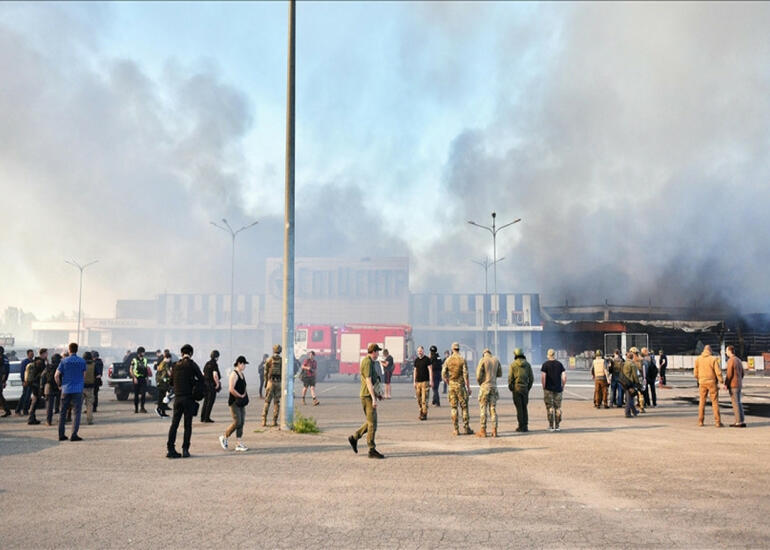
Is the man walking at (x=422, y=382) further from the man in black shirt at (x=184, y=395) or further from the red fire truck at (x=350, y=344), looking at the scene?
the red fire truck at (x=350, y=344)

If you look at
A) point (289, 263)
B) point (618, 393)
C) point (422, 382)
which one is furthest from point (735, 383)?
point (289, 263)

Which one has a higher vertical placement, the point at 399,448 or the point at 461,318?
the point at 461,318

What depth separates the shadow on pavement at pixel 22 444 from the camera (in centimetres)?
1124

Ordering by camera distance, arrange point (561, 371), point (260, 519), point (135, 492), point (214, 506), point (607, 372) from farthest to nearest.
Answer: point (607, 372), point (561, 371), point (135, 492), point (214, 506), point (260, 519)

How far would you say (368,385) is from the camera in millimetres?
10555

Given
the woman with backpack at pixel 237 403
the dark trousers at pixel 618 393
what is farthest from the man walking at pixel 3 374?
the dark trousers at pixel 618 393

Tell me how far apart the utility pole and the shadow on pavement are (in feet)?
13.8

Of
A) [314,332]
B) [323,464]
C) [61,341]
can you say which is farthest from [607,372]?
[61,341]

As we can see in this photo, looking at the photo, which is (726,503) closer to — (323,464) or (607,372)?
(323,464)

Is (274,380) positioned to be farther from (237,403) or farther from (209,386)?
(237,403)

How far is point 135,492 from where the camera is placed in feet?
25.8

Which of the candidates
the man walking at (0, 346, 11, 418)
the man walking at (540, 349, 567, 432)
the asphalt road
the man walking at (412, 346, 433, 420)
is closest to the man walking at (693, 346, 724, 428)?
the asphalt road

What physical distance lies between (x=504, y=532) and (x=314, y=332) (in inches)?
1488

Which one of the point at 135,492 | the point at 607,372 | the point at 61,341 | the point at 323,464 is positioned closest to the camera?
the point at 135,492
